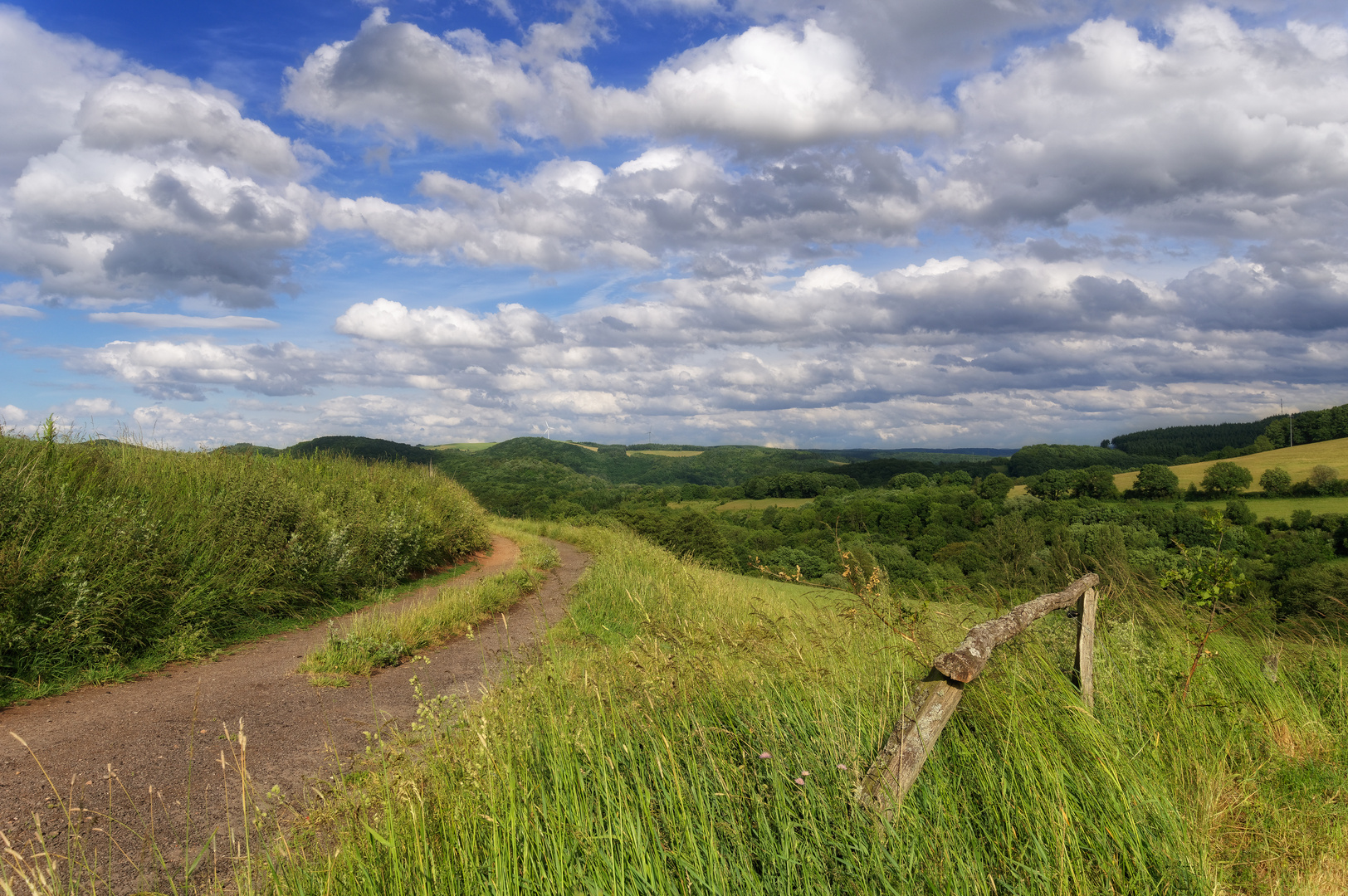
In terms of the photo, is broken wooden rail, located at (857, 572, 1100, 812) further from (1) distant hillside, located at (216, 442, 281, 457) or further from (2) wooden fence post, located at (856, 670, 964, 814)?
(1) distant hillside, located at (216, 442, 281, 457)

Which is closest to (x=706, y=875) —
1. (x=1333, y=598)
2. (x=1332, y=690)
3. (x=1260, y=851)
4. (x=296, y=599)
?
(x=1260, y=851)

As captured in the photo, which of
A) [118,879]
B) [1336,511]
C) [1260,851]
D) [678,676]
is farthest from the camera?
[1336,511]

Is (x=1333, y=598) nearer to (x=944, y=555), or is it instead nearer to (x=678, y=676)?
(x=678, y=676)

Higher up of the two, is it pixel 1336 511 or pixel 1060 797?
pixel 1060 797

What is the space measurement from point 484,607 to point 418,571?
17.6 ft

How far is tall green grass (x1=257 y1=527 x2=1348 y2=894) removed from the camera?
2.19m

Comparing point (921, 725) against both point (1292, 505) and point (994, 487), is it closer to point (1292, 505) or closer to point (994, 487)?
point (1292, 505)

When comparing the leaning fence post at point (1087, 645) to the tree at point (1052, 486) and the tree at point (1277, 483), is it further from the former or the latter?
the tree at point (1277, 483)

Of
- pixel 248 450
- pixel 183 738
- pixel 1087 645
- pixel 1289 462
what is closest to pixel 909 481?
pixel 1289 462

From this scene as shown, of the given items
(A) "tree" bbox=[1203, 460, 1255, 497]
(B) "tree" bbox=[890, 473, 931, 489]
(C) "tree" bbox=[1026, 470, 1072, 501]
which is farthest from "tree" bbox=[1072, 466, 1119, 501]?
(B) "tree" bbox=[890, 473, 931, 489]

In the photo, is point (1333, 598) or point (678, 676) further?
point (1333, 598)

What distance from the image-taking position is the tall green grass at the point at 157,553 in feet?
20.6

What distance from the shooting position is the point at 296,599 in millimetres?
10125

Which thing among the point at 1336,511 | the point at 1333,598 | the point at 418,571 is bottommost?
the point at 1336,511
